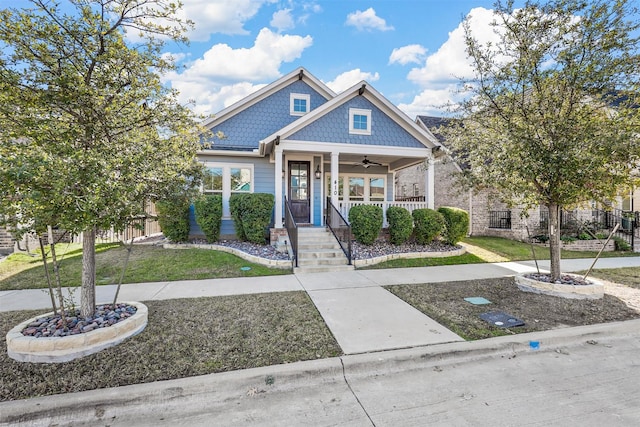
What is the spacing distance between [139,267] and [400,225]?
24.7ft

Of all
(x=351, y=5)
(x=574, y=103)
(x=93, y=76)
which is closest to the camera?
(x=93, y=76)

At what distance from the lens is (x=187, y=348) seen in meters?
3.42

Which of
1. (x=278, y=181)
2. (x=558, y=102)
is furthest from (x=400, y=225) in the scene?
(x=558, y=102)

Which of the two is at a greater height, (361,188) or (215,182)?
(215,182)

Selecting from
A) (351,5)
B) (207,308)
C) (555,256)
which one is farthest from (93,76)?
(351,5)

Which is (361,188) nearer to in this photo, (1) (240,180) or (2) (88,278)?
(1) (240,180)

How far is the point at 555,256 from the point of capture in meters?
5.86

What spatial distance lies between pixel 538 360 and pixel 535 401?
94 cm

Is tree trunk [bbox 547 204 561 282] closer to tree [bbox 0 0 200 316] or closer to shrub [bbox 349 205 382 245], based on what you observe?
shrub [bbox 349 205 382 245]

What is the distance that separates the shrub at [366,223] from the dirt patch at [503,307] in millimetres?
3366

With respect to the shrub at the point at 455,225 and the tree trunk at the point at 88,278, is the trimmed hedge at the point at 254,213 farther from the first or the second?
the shrub at the point at 455,225

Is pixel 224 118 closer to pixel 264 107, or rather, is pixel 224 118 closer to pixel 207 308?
pixel 264 107

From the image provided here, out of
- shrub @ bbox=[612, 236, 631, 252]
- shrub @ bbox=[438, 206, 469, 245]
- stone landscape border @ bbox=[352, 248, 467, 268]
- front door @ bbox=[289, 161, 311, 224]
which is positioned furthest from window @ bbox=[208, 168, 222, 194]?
shrub @ bbox=[612, 236, 631, 252]

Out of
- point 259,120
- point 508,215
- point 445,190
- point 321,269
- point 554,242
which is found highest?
point 259,120
